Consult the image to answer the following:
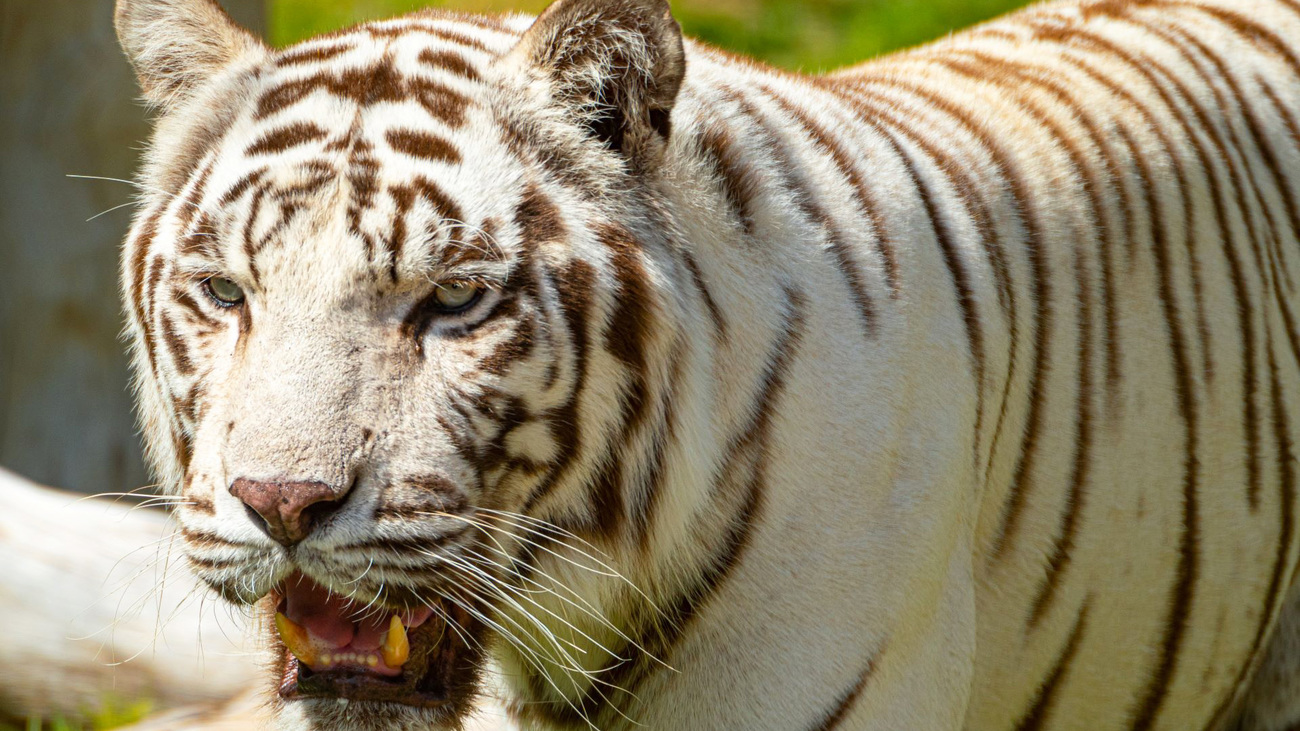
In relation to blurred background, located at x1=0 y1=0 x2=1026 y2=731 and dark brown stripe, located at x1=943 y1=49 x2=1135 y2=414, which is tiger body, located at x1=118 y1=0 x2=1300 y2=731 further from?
blurred background, located at x1=0 y1=0 x2=1026 y2=731

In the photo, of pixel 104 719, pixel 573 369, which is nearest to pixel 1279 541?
pixel 573 369

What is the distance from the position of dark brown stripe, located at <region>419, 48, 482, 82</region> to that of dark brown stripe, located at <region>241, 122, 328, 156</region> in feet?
0.53

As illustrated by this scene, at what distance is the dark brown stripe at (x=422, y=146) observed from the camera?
1.61 metres

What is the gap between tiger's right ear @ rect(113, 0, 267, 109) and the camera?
1.79 meters

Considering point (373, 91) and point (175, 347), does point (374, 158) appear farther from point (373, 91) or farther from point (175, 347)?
point (175, 347)

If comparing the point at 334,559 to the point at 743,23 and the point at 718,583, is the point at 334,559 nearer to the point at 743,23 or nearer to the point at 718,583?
the point at 718,583

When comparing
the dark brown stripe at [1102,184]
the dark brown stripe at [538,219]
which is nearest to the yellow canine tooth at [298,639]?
the dark brown stripe at [538,219]

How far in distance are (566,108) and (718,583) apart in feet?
1.92

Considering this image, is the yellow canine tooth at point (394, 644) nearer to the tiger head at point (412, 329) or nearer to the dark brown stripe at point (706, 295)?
the tiger head at point (412, 329)

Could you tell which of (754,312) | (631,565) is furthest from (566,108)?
(631,565)

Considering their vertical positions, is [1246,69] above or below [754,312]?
above

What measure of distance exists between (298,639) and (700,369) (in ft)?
1.82

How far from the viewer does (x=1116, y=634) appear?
81.4 inches

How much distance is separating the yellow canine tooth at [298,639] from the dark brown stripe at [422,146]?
21.7 inches
